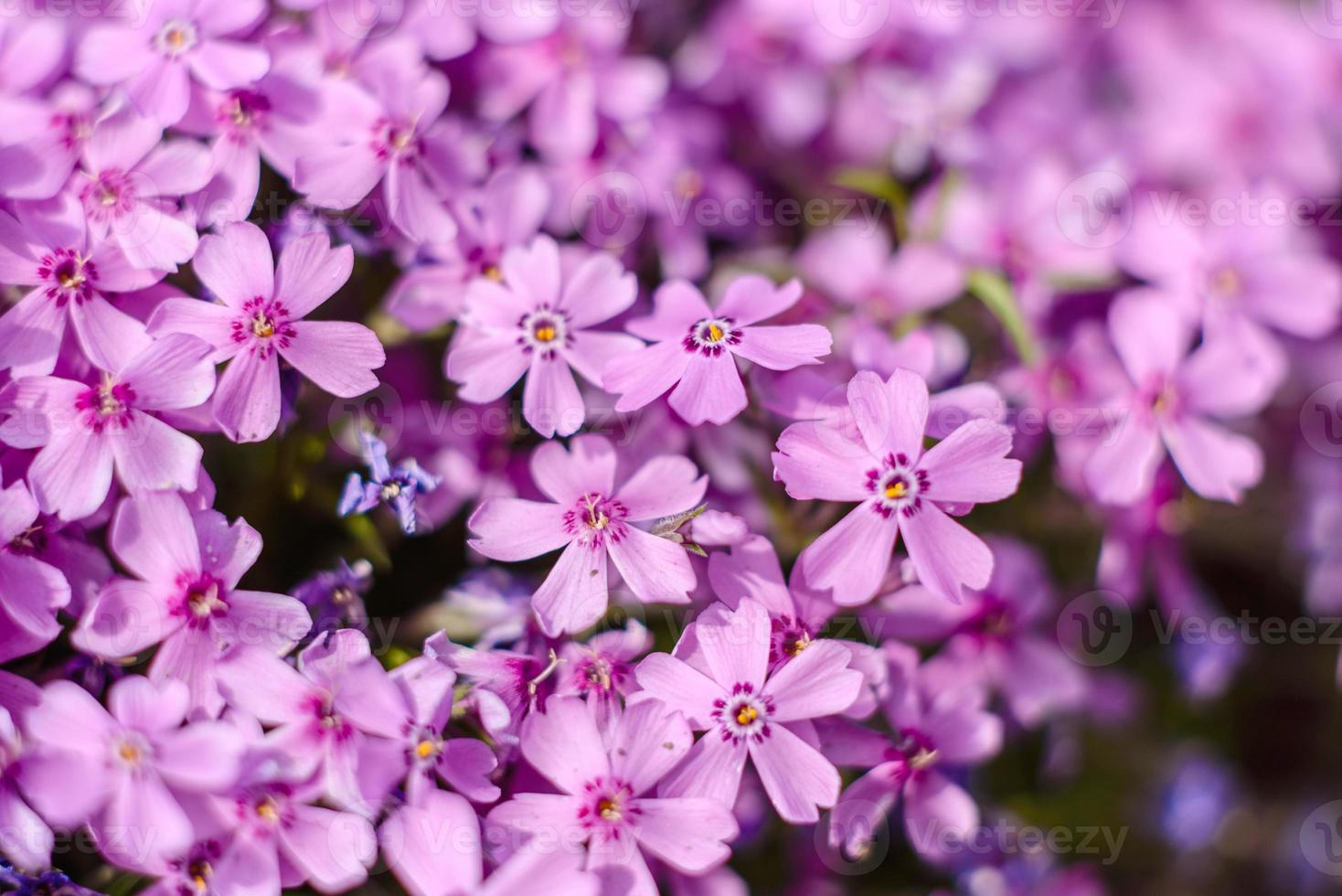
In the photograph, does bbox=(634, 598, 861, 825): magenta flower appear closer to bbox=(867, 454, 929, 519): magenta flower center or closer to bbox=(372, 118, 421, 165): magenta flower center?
bbox=(867, 454, 929, 519): magenta flower center

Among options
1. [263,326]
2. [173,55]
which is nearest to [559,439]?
[263,326]

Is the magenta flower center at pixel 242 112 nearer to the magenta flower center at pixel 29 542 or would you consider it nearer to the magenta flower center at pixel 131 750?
the magenta flower center at pixel 29 542

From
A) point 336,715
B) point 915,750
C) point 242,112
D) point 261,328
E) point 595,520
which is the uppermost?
point 242,112

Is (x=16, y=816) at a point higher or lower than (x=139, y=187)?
lower

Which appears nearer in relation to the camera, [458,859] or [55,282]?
[458,859]

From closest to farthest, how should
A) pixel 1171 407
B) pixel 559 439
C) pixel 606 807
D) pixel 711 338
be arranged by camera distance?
1. pixel 606 807
2. pixel 711 338
3. pixel 559 439
4. pixel 1171 407

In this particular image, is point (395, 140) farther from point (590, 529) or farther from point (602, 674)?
point (602, 674)

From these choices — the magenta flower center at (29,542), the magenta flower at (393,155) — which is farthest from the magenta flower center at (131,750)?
the magenta flower at (393,155)
